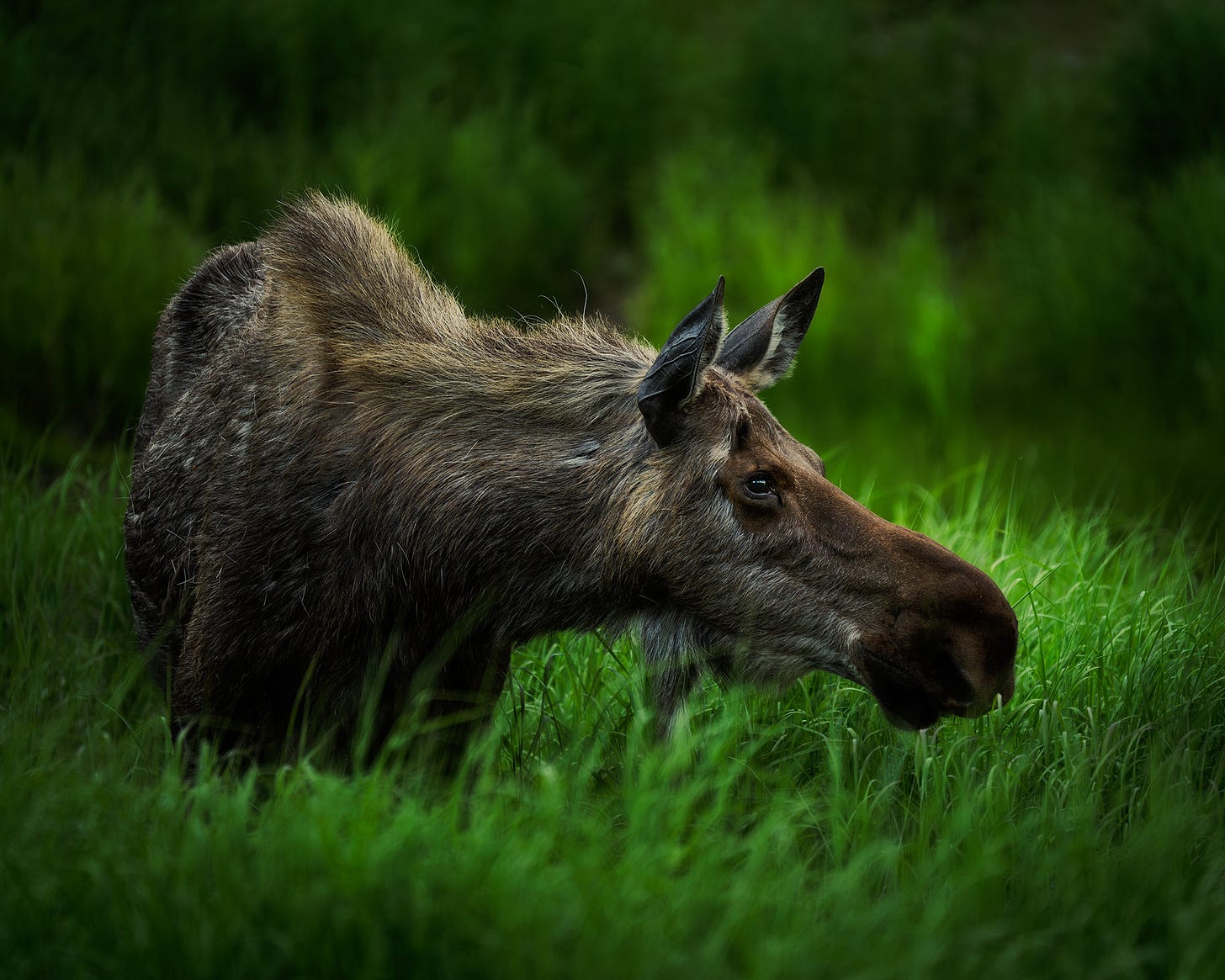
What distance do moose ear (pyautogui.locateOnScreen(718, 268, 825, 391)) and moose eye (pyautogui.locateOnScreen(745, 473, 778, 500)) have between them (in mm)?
457

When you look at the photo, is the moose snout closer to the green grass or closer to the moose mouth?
the moose mouth

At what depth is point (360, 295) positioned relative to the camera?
4242 millimetres

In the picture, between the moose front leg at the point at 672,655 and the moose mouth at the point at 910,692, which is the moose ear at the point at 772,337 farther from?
the moose mouth at the point at 910,692

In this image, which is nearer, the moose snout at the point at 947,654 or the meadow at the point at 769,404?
the meadow at the point at 769,404

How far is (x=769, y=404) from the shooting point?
905 centimetres

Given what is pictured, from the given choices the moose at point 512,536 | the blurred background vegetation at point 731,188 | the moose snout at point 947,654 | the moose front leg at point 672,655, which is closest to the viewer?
the moose snout at point 947,654

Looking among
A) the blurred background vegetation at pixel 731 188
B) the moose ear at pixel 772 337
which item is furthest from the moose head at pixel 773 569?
the blurred background vegetation at pixel 731 188

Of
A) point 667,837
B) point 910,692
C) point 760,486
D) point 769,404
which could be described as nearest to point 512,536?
point 760,486

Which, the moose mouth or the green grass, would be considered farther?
the moose mouth

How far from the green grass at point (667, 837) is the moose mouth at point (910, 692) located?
26 cm

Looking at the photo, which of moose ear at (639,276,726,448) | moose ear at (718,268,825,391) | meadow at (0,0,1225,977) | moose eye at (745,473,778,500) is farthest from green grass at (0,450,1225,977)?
moose ear at (718,268,825,391)

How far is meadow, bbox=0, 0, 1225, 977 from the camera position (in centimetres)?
284

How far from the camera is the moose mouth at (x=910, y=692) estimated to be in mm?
3346

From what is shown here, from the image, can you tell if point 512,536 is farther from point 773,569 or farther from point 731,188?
point 731,188
